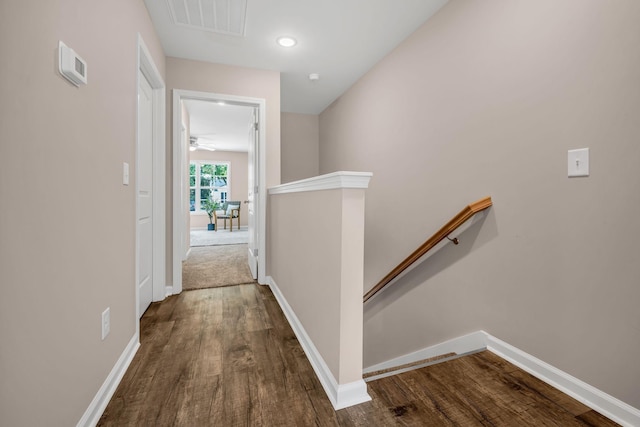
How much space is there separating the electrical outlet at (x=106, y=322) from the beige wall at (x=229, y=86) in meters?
1.49

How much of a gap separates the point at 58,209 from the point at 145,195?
4.91 feet

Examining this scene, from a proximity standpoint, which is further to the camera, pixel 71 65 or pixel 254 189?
pixel 254 189

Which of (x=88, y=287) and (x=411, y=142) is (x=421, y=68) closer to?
(x=411, y=142)

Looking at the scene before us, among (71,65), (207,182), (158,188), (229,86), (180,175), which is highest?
(229,86)

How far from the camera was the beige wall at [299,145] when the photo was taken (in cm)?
466

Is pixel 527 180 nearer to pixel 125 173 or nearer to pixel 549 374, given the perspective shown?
pixel 549 374

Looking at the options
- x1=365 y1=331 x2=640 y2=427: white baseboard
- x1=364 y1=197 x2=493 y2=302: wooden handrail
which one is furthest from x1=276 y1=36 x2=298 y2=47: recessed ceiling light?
x1=365 y1=331 x2=640 y2=427: white baseboard

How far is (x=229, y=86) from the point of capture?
2.96 meters

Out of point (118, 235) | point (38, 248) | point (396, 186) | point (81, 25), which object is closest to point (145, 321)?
point (118, 235)

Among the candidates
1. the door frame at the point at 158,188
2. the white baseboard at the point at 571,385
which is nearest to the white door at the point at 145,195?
the door frame at the point at 158,188

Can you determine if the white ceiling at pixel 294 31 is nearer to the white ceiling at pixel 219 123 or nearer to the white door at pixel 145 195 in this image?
the white door at pixel 145 195

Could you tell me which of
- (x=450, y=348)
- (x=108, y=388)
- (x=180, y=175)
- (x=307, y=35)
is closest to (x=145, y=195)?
(x=180, y=175)

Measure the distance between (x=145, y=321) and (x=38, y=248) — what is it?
5.15ft

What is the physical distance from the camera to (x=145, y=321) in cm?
221
